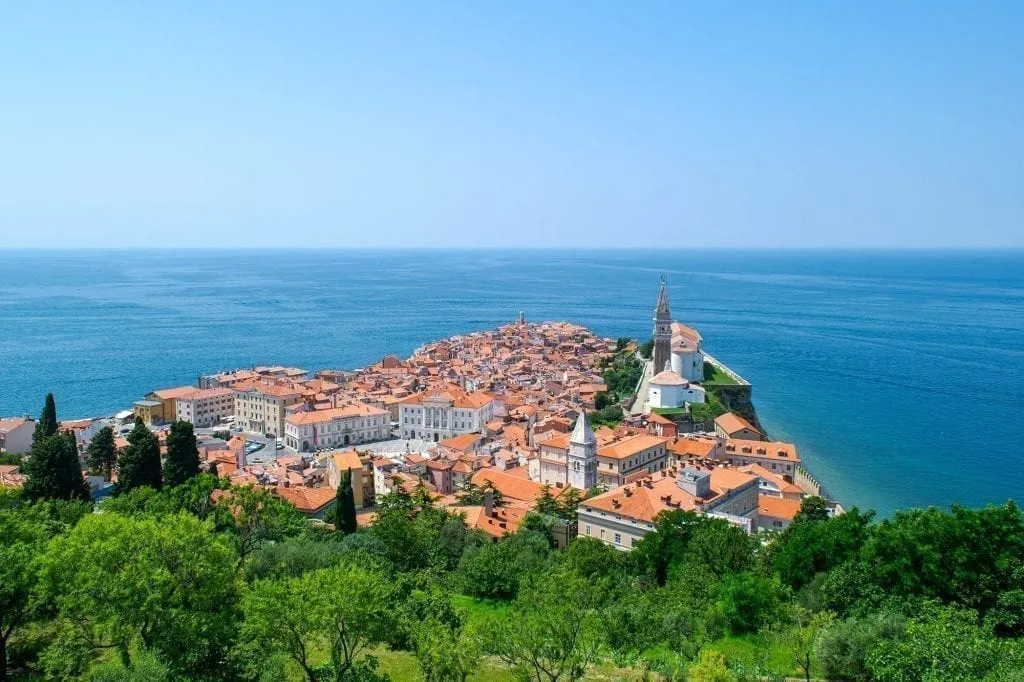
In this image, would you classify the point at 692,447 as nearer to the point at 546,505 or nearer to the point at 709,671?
the point at 546,505

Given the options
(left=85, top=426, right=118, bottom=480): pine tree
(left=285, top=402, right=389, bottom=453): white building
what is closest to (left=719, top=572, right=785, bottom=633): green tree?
(left=85, top=426, right=118, bottom=480): pine tree

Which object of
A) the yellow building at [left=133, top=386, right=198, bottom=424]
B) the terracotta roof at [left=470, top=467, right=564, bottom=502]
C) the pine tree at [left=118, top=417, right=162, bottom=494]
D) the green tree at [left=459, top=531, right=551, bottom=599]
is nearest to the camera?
the green tree at [left=459, top=531, right=551, bottom=599]

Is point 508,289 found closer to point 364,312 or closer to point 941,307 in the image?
point 364,312

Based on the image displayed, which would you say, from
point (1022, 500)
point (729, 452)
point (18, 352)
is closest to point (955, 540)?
point (729, 452)

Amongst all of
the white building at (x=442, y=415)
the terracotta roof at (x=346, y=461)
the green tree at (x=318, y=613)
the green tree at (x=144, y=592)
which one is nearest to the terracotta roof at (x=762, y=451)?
the white building at (x=442, y=415)

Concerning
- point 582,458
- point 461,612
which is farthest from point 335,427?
A: point 461,612

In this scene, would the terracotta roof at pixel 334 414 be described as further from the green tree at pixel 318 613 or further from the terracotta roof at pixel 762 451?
the green tree at pixel 318 613

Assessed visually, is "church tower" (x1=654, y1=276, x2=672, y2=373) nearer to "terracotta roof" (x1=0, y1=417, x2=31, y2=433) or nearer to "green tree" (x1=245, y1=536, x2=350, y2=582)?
"terracotta roof" (x1=0, y1=417, x2=31, y2=433)
